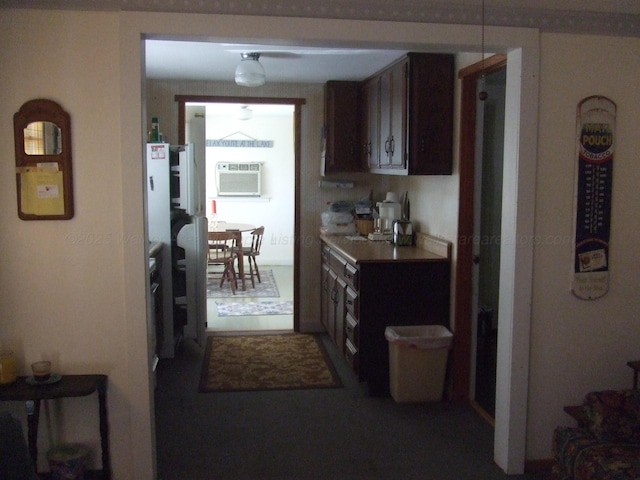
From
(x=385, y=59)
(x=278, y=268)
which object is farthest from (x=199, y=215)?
(x=278, y=268)

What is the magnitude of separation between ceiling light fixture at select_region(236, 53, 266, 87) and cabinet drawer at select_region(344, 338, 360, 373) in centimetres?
197

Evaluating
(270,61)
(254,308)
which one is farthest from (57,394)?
(254,308)

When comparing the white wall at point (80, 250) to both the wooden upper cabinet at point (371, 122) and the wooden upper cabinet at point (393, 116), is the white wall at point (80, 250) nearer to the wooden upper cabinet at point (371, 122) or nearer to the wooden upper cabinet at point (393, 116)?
the wooden upper cabinet at point (393, 116)

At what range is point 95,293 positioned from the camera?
2666mm

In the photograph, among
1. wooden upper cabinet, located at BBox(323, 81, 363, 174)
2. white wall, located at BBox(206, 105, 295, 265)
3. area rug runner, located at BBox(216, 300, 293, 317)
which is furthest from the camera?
white wall, located at BBox(206, 105, 295, 265)

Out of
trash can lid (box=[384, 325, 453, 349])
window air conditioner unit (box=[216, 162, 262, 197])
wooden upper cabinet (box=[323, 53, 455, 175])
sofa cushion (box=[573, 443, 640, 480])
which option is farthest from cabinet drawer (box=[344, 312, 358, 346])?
window air conditioner unit (box=[216, 162, 262, 197])

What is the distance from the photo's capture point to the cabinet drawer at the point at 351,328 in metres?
4.05

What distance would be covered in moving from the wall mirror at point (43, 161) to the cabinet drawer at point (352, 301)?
2.00 metres

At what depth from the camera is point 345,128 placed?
5.30m

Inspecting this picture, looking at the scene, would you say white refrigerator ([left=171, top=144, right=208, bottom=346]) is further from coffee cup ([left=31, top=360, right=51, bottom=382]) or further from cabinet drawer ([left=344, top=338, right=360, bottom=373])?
coffee cup ([left=31, top=360, right=51, bottom=382])

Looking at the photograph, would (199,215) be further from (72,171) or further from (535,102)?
(535,102)

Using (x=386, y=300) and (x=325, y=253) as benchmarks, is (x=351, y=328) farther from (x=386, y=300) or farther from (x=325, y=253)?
(x=325, y=253)

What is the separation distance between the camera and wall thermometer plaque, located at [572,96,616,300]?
288 centimetres

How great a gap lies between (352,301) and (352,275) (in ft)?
0.59
